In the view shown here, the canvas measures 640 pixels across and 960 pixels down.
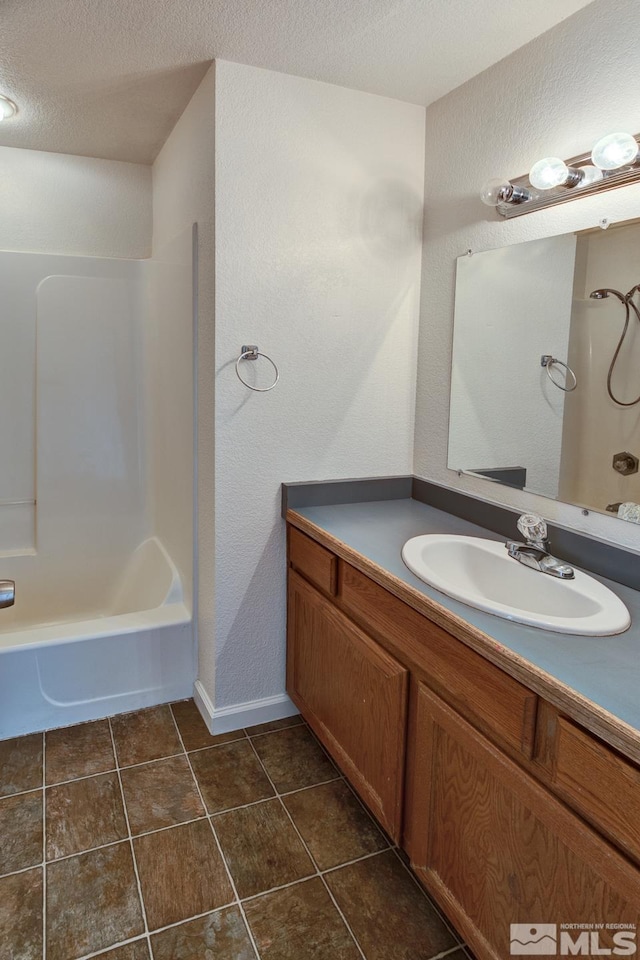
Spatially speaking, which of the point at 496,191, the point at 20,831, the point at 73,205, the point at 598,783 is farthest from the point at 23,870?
the point at 73,205

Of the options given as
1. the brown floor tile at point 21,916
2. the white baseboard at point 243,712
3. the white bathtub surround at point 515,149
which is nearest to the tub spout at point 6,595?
the brown floor tile at point 21,916

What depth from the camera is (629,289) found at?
1.49 meters

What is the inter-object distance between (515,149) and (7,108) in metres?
1.82

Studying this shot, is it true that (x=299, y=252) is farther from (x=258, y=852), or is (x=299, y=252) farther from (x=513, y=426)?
(x=258, y=852)

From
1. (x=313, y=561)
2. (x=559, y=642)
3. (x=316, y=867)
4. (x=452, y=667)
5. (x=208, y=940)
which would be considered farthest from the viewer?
(x=313, y=561)

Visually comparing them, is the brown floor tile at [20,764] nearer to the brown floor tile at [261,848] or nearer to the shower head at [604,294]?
the brown floor tile at [261,848]

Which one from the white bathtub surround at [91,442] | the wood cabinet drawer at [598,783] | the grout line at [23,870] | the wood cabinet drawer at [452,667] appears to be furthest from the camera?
the white bathtub surround at [91,442]

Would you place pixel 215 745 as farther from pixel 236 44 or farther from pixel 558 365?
pixel 236 44

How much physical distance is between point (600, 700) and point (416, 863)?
79 centimetres

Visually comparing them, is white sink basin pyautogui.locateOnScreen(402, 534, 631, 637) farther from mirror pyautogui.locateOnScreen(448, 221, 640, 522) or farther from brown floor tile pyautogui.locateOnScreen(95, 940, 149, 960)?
brown floor tile pyautogui.locateOnScreen(95, 940, 149, 960)

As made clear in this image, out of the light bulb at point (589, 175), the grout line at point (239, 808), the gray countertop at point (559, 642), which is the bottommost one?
the grout line at point (239, 808)

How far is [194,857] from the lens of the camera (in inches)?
65.3

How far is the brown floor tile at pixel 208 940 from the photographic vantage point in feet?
4.54

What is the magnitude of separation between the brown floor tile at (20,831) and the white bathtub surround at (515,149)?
166 cm
